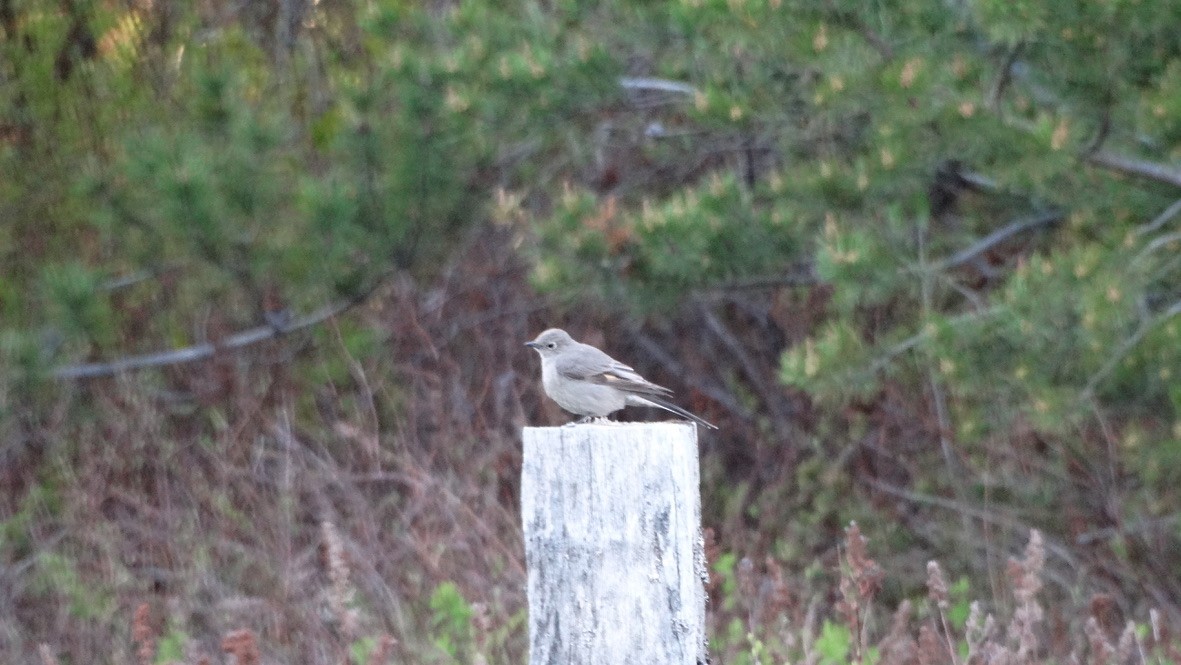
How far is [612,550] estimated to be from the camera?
3.11 m

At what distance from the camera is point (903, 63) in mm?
6188

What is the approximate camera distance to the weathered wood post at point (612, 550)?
3107 millimetres

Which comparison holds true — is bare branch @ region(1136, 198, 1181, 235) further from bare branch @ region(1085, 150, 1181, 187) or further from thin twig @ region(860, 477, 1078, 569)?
thin twig @ region(860, 477, 1078, 569)

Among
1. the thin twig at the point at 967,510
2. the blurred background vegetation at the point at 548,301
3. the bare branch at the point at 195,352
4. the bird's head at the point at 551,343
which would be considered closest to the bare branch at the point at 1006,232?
the blurred background vegetation at the point at 548,301

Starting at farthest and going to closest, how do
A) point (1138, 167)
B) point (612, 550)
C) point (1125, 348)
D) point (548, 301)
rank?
point (548, 301)
point (1138, 167)
point (1125, 348)
point (612, 550)

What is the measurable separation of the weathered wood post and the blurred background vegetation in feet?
5.78

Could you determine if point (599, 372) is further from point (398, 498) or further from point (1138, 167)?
point (398, 498)

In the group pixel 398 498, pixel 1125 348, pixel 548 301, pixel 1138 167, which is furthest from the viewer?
pixel 548 301

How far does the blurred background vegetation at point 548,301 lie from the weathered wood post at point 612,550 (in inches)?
69.4

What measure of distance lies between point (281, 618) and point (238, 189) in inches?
90.6

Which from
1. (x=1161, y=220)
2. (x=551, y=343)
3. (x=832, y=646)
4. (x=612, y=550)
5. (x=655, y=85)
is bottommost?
(x=832, y=646)

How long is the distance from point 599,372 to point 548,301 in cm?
374

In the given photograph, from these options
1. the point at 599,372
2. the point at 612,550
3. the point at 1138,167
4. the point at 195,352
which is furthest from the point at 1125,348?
the point at 195,352

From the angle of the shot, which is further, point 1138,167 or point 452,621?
point 1138,167
